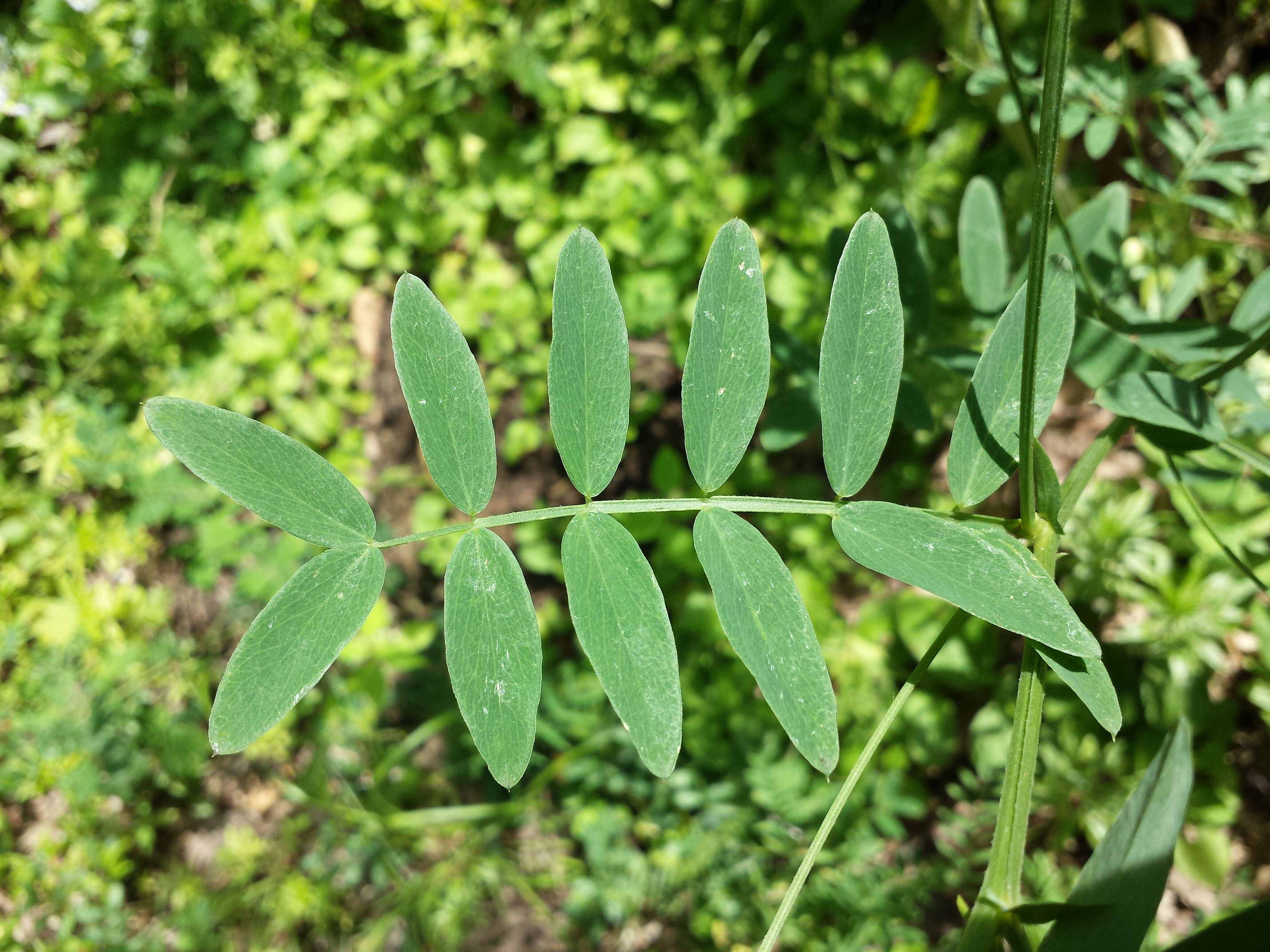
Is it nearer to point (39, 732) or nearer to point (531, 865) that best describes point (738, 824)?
point (531, 865)

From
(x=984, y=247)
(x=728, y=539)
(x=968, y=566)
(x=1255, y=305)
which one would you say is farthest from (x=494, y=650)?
(x=1255, y=305)

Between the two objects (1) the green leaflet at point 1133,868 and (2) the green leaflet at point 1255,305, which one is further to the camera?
(2) the green leaflet at point 1255,305

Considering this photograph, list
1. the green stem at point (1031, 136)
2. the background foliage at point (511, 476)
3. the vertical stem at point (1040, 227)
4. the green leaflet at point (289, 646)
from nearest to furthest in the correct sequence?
the vertical stem at point (1040, 227), the green leaflet at point (289, 646), the green stem at point (1031, 136), the background foliage at point (511, 476)

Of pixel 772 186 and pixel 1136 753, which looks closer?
pixel 1136 753

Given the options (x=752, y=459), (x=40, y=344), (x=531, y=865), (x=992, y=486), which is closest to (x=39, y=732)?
(x=40, y=344)

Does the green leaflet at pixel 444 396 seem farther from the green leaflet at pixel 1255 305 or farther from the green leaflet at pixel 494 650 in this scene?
the green leaflet at pixel 1255 305

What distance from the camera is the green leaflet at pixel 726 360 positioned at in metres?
0.67

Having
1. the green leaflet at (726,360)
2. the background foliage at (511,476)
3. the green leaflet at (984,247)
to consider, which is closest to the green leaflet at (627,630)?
the green leaflet at (726,360)

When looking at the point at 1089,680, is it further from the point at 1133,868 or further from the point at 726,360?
the point at 726,360

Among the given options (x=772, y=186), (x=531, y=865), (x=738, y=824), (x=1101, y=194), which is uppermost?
(x=1101, y=194)

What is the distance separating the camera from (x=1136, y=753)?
65.1 inches

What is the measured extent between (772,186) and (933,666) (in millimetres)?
1212

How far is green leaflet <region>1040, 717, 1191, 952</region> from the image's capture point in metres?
0.57

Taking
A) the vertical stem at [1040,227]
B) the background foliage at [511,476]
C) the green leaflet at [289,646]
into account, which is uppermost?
the vertical stem at [1040,227]
